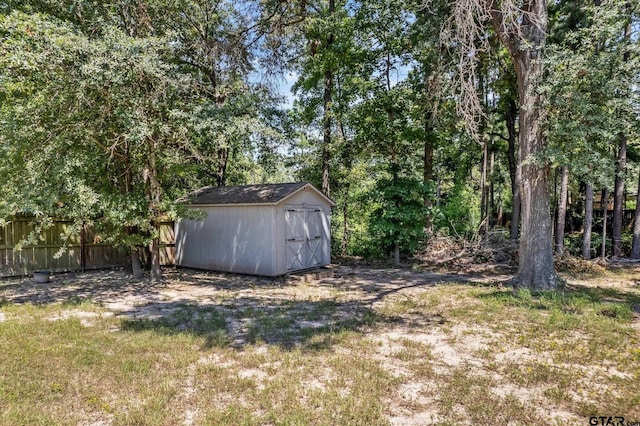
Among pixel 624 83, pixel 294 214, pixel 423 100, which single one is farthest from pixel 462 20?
pixel 294 214

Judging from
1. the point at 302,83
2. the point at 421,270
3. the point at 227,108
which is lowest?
the point at 421,270

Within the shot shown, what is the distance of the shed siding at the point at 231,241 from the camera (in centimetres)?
939

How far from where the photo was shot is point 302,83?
1323 cm

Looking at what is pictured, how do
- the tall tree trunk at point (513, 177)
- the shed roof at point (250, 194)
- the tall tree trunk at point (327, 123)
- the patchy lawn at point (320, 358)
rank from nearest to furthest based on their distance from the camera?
the patchy lawn at point (320, 358) → the shed roof at point (250, 194) → the tall tree trunk at point (327, 123) → the tall tree trunk at point (513, 177)

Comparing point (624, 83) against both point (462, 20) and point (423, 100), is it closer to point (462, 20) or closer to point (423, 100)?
point (462, 20)

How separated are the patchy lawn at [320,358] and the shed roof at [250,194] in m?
2.78

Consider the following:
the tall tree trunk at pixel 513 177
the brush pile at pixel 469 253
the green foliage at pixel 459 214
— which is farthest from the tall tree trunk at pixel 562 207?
the green foliage at pixel 459 214

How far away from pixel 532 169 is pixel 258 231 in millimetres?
6163

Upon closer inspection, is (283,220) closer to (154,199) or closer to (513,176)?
(154,199)

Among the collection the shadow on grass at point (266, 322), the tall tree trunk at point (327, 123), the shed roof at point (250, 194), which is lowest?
the shadow on grass at point (266, 322)

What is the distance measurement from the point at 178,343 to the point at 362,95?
9841 mm

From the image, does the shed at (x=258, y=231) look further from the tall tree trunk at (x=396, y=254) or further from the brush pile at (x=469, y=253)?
the brush pile at (x=469, y=253)

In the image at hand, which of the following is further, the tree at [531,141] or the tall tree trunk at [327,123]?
the tall tree trunk at [327,123]

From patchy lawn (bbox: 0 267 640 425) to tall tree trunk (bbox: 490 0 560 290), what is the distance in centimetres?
68
